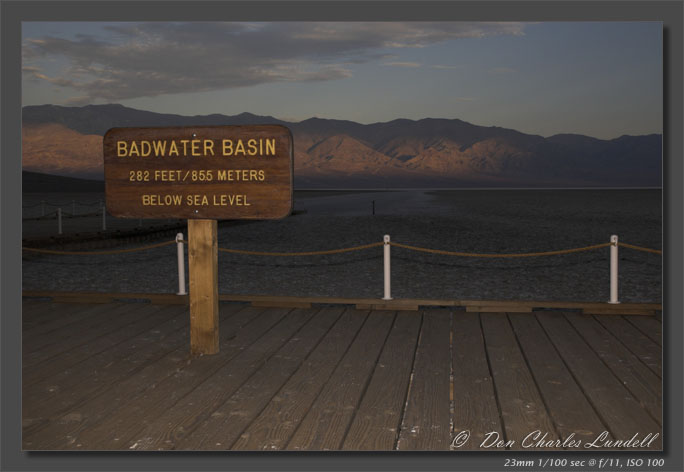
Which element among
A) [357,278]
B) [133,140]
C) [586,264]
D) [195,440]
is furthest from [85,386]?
[586,264]

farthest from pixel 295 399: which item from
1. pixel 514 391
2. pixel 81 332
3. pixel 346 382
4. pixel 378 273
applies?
pixel 378 273

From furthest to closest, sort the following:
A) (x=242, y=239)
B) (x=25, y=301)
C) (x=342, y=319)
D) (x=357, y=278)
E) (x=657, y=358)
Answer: (x=242, y=239) < (x=357, y=278) < (x=25, y=301) < (x=342, y=319) < (x=657, y=358)

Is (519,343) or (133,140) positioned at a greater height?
(133,140)

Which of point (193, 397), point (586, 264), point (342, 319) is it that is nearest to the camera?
point (193, 397)

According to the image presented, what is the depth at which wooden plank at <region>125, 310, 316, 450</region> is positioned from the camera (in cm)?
407

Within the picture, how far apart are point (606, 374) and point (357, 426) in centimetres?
251

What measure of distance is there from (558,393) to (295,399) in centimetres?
209

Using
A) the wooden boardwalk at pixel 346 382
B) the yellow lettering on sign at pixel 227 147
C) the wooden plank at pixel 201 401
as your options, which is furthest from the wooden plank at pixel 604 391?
the yellow lettering on sign at pixel 227 147

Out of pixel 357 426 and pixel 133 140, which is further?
pixel 133 140

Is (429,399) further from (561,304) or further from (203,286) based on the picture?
(561,304)

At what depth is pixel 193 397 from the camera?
488cm

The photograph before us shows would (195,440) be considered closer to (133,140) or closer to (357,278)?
(133,140)

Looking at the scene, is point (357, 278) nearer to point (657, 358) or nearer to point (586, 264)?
point (586, 264)

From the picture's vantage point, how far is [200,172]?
5.91 meters
